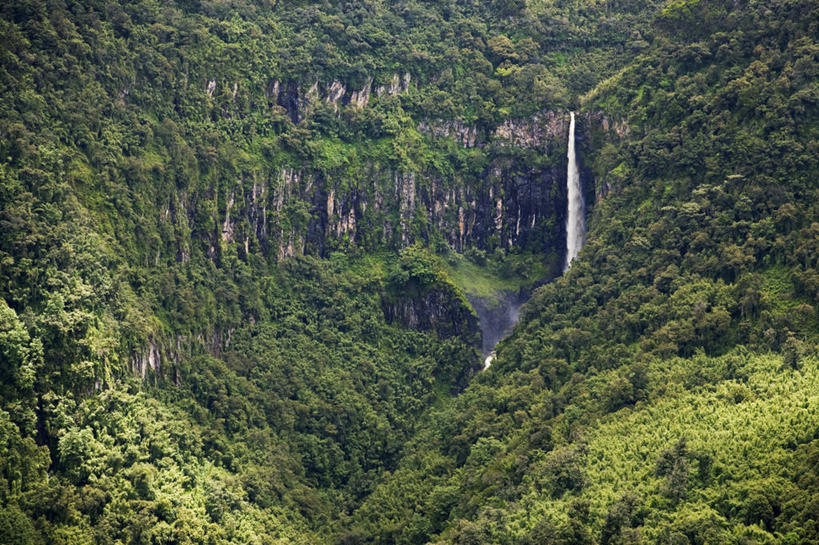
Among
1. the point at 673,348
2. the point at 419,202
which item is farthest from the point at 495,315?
the point at 673,348

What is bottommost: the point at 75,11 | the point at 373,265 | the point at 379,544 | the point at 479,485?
the point at 379,544

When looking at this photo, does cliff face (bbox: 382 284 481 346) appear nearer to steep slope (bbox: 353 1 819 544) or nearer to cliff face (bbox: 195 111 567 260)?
cliff face (bbox: 195 111 567 260)

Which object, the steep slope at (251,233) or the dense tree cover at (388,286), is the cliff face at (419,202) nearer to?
the steep slope at (251,233)

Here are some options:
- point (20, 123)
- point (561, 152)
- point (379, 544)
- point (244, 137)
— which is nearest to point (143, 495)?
point (379, 544)

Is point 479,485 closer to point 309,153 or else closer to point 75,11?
point 309,153

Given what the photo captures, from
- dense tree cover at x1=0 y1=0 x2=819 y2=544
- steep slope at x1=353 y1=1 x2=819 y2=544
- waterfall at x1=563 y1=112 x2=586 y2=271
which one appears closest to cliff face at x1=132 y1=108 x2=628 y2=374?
dense tree cover at x1=0 y1=0 x2=819 y2=544

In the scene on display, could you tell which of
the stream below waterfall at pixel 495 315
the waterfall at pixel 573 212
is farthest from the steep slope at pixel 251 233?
the stream below waterfall at pixel 495 315
